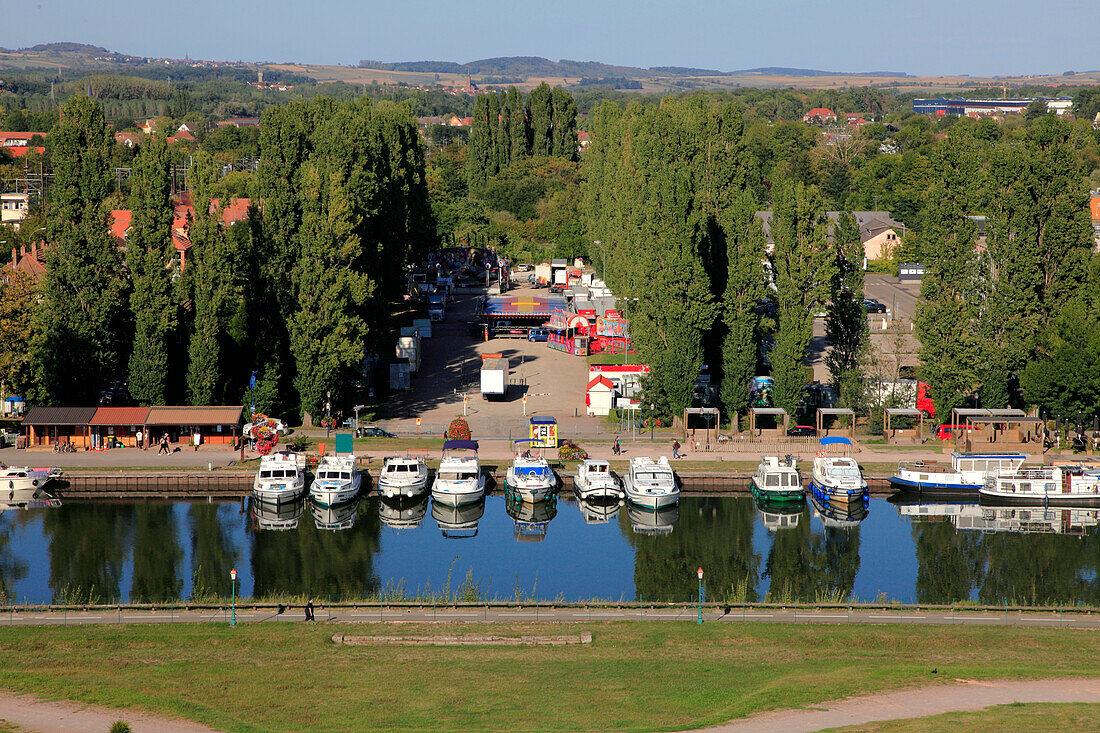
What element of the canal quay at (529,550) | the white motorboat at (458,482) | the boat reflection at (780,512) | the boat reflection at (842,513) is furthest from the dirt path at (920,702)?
the white motorboat at (458,482)

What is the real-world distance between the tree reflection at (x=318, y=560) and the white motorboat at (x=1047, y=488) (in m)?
25.5

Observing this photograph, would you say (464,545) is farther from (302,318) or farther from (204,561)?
(302,318)

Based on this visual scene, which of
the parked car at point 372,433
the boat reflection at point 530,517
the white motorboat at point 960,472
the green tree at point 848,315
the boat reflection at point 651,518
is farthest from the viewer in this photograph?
the green tree at point 848,315

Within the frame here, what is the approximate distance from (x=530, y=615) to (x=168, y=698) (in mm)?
10470

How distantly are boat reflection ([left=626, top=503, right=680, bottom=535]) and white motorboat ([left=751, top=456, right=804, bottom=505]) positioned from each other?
3.50 m

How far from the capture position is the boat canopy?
172ft

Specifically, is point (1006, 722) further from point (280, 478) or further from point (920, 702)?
point (280, 478)

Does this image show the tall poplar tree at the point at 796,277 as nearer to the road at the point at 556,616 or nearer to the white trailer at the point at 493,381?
the white trailer at the point at 493,381

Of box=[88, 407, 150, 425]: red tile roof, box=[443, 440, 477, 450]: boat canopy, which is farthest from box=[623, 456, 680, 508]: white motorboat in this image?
box=[88, 407, 150, 425]: red tile roof

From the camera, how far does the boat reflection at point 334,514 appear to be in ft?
157

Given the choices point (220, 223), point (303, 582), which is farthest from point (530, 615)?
point (220, 223)

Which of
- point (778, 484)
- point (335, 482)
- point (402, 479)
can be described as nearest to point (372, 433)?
point (402, 479)

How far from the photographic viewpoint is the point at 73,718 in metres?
27.4

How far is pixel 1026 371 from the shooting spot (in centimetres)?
5362
